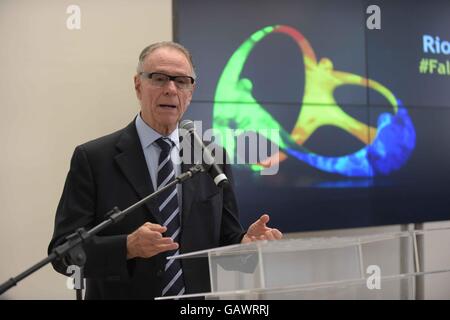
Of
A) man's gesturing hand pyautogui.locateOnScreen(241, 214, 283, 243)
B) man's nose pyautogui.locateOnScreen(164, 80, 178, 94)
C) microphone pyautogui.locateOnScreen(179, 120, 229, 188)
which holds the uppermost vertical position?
man's nose pyautogui.locateOnScreen(164, 80, 178, 94)

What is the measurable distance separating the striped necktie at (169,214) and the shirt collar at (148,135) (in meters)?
0.02

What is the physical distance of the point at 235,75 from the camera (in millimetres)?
3295

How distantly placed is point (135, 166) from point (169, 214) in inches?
8.2

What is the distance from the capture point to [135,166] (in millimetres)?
1812

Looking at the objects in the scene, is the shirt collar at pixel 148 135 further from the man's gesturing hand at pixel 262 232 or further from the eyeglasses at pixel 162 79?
the man's gesturing hand at pixel 262 232

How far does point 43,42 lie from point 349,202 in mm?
2284

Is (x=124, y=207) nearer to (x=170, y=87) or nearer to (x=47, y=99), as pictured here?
(x=170, y=87)

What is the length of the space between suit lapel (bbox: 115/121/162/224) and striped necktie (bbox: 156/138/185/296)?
3 centimetres

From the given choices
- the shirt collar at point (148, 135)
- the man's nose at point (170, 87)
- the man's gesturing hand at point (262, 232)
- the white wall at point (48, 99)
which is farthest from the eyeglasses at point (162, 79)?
the white wall at point (48, 99)

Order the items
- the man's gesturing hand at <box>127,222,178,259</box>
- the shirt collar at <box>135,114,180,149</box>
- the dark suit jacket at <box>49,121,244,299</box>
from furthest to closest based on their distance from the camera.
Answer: the shirt collar at <box>135,114,180,149</box> → the dark suit jacket at <box>49,121,244,299</box> → the man's gesturing hand at <box>127,222,178,259</box>

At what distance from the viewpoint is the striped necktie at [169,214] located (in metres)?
1.72

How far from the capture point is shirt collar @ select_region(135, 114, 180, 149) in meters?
1.86

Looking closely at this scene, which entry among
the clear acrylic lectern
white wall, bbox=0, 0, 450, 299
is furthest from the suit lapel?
white wall, bbox=0, 0, 450, 299

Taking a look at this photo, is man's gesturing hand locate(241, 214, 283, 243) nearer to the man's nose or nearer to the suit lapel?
the suit lapel
